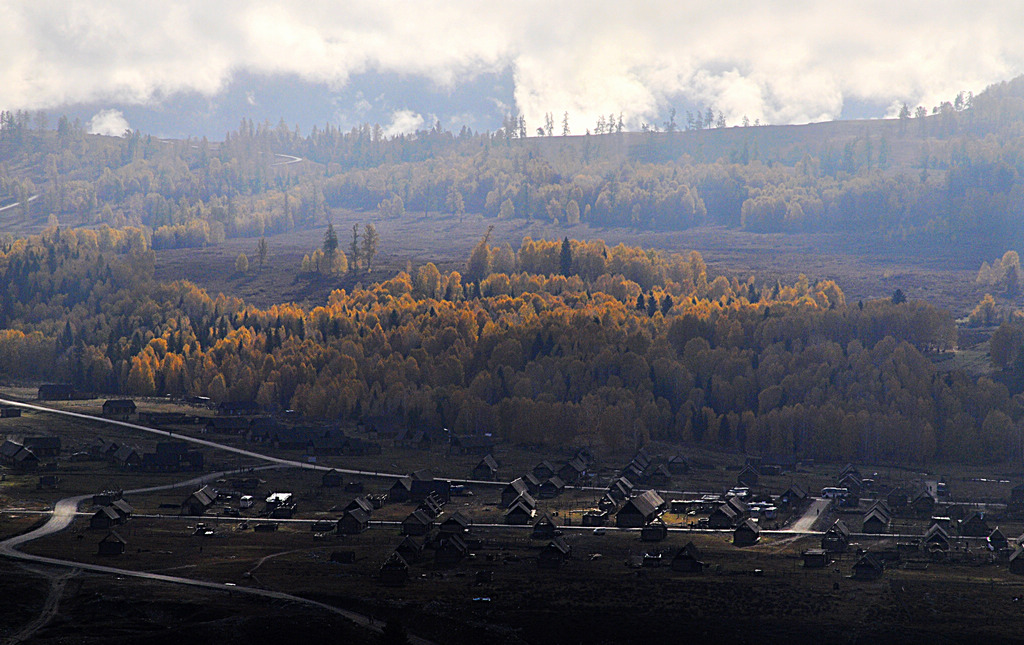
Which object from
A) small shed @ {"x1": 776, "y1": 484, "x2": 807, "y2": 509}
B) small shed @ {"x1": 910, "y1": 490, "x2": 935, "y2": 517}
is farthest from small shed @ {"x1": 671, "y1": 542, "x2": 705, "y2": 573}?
small shed @ {"x1": 910, "y1": 490, "x2": 935, "y2": 517}

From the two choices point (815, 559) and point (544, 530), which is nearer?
point (815, 559)

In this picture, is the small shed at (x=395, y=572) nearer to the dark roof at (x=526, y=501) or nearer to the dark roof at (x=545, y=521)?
the dark roof at (x=545, y=521)

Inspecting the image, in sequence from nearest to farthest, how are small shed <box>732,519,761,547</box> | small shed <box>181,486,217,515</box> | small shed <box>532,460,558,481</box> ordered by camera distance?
small shed <box>732,519,761,547</box>, small shed <box>181,486,217,515</box>, small shed <box>532,460,558,481</box>

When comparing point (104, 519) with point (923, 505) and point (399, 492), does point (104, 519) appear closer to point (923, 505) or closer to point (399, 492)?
point (399, 492)

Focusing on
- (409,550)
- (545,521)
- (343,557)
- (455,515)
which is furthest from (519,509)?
(343,557)

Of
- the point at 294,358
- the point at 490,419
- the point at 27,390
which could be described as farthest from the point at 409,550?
the point at 27,390

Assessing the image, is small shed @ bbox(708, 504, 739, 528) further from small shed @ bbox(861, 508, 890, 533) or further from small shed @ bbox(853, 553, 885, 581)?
small shed @ bbox(853, 553, 885, 581)

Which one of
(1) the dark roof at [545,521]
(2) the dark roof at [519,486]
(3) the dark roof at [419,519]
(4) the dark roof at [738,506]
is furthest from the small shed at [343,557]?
(4) the dark roof at [738,506]

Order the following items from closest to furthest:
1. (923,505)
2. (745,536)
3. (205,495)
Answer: (745,536)
(205,495)
(923,505)

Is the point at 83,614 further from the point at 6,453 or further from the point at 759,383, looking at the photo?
the point at 759,383
